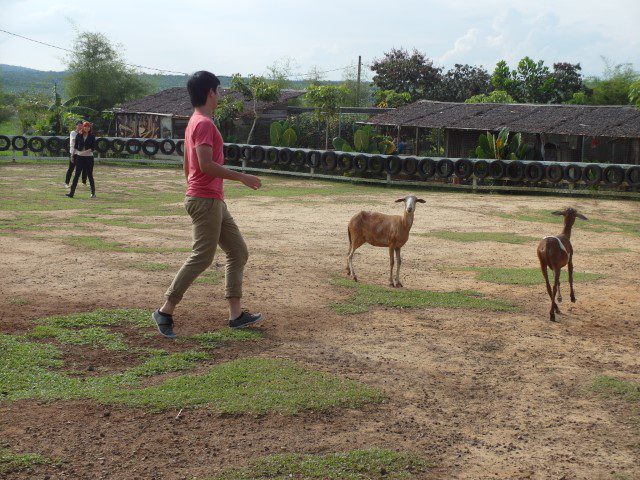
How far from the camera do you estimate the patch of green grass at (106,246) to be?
39.1 ft

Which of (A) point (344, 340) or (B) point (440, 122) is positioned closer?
(A) point (344, 340)

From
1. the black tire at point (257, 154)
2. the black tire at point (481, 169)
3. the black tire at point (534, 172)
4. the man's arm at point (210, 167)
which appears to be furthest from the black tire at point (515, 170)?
the man's arm at point (210, 167)

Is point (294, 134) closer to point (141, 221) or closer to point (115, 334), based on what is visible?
point (141, 221)

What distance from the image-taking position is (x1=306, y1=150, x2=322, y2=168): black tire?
26719 millimetres

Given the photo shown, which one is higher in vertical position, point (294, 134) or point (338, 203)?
point (294, 134)

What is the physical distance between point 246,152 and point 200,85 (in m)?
21.3

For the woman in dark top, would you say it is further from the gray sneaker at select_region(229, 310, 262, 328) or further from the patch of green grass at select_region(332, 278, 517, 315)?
the gray sneaker at select_region(229, 310, 262, 328)

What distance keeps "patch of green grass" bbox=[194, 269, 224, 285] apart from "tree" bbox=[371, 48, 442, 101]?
141ft

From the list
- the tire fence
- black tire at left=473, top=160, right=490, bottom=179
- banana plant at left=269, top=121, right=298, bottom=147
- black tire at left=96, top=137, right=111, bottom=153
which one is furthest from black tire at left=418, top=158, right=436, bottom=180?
black tire at left=96, top=137, right=111, bottom=153

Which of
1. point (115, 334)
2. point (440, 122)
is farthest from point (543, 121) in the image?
point (115, 334)

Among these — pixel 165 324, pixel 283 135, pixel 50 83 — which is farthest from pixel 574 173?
pixel 50 83

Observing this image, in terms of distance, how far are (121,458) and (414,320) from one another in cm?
420

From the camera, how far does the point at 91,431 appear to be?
16.9 ft

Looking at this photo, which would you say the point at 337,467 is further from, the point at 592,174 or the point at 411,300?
the point at 592,174
